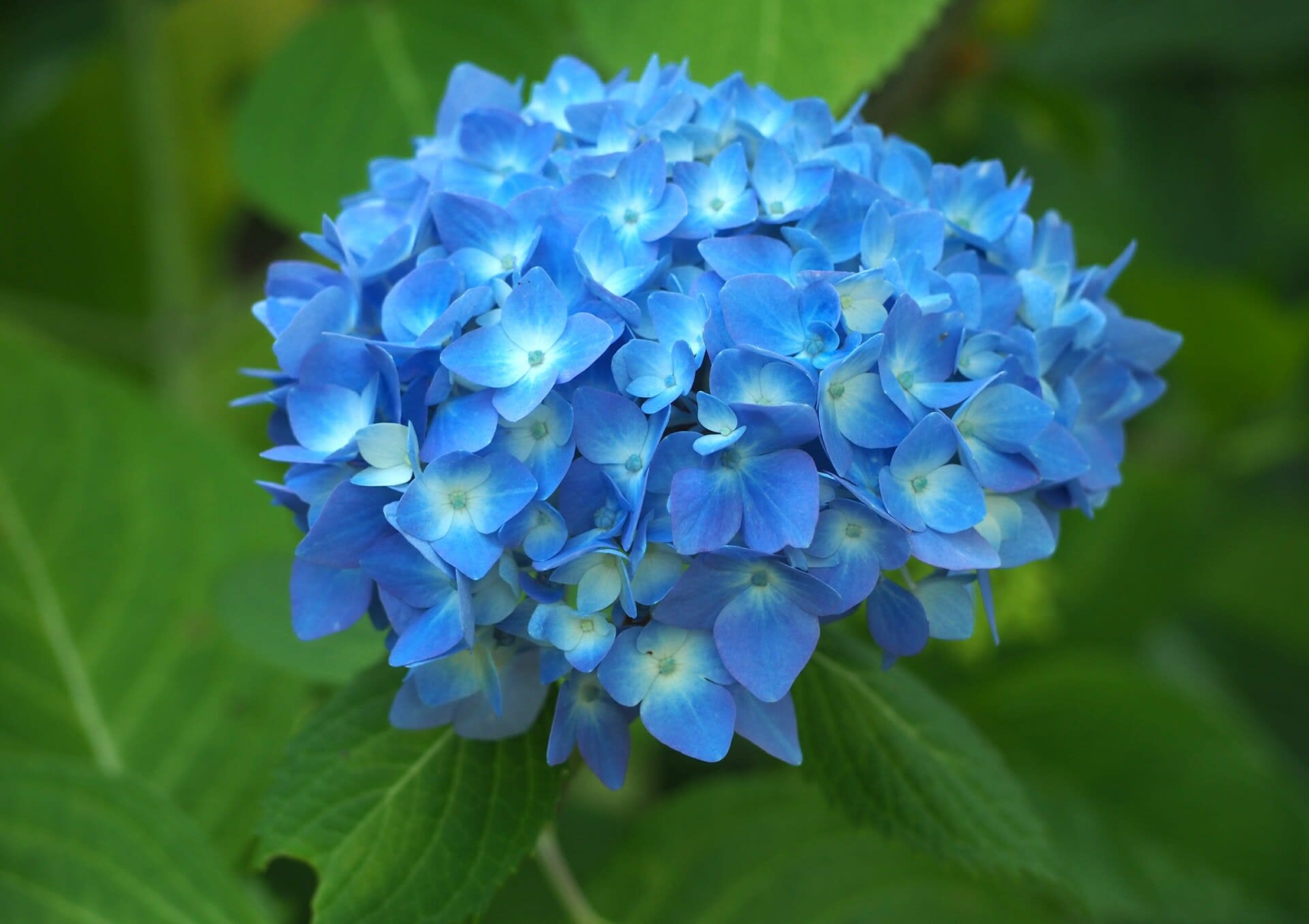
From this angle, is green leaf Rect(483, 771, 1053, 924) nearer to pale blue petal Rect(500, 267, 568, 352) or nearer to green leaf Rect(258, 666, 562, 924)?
green leaf Rect(258, 666, 562, 924)

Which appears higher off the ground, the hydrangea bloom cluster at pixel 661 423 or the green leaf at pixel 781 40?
the green leaf at pixel 781 40

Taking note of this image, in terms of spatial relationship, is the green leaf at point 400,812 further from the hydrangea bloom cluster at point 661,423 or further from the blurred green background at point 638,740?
the blurred green background at point 638,740

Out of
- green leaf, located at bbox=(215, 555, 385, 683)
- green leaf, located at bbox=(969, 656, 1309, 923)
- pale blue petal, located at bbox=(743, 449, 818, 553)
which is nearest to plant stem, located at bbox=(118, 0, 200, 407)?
green leaf, located at bbox=(215, 555, 385, 683)

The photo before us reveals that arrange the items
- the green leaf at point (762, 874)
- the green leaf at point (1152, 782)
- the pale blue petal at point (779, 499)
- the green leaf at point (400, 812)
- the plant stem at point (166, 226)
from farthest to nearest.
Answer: the plant stem at point (166, 226) < the green leaf at point (1152, 782) < the green leaf at point (762, 874) < the green leaf at point (400, 812) < the pale blue petal at point (779, 499)

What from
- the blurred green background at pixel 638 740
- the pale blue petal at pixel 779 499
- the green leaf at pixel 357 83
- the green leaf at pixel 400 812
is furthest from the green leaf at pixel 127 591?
the pale blue petal at pixel 779 499

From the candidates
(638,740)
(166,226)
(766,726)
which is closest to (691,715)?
(766,726)

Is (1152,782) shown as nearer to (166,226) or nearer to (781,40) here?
(781,40)

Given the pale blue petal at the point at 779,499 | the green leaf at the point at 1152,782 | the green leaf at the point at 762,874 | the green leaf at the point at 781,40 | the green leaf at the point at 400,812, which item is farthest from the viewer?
the green leaf at the point at 1152,782

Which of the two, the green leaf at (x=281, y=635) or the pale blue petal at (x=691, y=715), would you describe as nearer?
the pale blue petal at (x=691, y=715)
